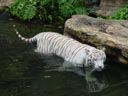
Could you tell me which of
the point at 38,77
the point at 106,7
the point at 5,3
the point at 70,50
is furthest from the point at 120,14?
the point at 5,3

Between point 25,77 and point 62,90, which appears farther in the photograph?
point 25,77

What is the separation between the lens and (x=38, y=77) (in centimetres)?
745

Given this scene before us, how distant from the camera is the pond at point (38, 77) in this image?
6758 millimetres

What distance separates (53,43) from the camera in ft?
29.1

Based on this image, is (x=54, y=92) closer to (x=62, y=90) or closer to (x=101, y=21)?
(x=62, y=90)

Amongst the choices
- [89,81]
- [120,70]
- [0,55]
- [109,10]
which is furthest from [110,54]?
[109,10]

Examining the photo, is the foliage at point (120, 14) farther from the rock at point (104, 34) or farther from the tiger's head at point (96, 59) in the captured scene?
the tiger's head at point (96, 59)

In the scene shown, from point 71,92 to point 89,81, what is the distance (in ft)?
2.31

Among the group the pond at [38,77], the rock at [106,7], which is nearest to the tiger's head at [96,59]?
the pond at [38,77]

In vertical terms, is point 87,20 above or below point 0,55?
above

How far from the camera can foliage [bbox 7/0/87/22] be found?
1203 cm

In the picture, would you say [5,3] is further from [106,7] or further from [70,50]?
[70,50]

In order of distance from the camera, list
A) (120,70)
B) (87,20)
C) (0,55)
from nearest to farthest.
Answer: (120,70)
(0,55)
(87,20)

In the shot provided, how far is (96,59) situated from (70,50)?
853 millimetres
